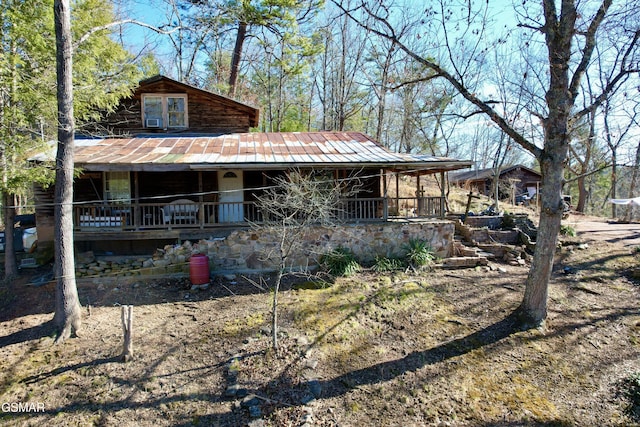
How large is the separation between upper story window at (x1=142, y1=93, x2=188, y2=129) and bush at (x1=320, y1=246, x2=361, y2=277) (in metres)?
8.10

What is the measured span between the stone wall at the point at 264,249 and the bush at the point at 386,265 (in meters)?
0.32

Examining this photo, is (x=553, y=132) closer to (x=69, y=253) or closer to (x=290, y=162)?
(x=290, y=162)

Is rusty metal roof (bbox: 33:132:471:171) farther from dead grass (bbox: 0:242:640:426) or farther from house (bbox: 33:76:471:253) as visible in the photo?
dead grass (bbox: 0:242:640:426)

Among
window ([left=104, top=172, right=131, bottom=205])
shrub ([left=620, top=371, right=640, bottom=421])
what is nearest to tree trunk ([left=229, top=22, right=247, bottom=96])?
window ([left=104, top=172, right=131, bottom=205])

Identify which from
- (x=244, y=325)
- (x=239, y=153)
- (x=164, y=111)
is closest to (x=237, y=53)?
(x=164, y=111)

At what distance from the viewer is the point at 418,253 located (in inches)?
394

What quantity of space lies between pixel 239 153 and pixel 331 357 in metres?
6.91

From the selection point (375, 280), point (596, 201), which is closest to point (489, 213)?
point (375, 280)

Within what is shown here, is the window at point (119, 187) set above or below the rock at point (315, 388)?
above

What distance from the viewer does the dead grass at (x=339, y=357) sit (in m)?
5.21

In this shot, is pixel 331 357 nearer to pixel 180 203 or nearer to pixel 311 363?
pixel 311 363

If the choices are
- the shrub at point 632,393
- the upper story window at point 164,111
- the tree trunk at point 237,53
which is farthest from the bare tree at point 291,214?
the tree trunk at point 237,53

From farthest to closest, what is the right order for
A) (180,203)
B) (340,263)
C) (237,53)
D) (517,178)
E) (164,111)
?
(517,178), (237,53), (164,111), (180,203), (340,263)

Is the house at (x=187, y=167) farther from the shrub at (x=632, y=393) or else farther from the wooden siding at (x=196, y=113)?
the shrub at (x=632, y=393)
